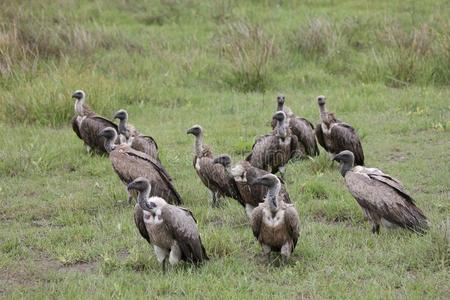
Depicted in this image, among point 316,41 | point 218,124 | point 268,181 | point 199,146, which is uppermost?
point 268,181

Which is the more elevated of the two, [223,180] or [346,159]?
[346,159]

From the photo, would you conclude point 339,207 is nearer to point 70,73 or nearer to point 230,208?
point 230,208

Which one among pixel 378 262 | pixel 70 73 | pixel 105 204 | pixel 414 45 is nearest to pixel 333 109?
pixel 414 45

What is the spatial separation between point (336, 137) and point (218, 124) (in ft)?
7.49

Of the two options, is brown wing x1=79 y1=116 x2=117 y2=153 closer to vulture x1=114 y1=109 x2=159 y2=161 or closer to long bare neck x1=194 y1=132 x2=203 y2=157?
vulture x1=114 y1=109 x2=159 y2=161

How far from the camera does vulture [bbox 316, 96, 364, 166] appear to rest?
9.23 metres

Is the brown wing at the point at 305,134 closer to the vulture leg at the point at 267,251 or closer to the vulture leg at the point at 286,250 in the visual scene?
the vulture leg at the point at 267,251

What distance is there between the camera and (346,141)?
9242 millimetres

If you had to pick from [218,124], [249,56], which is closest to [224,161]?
[218,124]

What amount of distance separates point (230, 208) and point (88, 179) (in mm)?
1992

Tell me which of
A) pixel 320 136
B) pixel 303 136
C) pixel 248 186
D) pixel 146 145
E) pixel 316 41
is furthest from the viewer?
pixel 316 41

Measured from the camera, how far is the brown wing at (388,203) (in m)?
6.91

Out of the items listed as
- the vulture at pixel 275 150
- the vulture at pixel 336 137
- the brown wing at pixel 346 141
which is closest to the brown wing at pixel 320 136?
the vulture at pixel 336 137

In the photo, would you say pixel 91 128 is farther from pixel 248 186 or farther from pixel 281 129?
pixel 248 186
